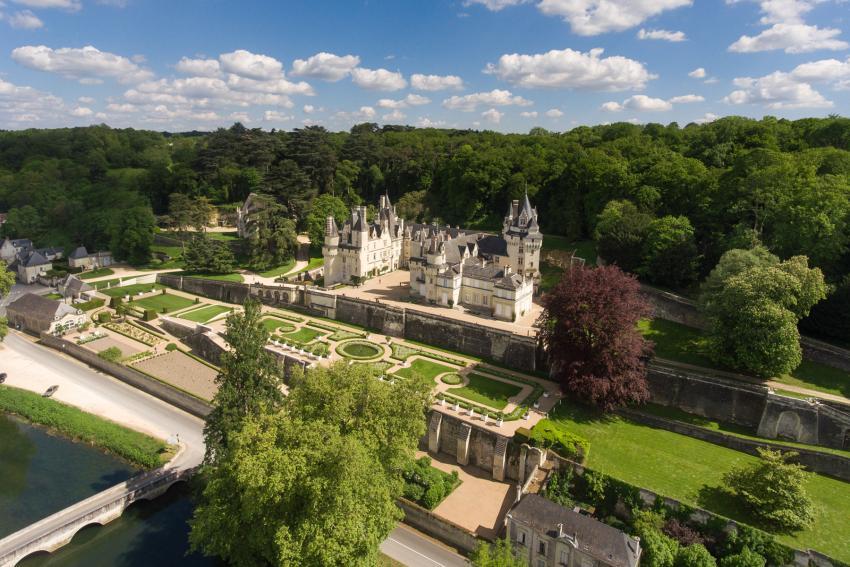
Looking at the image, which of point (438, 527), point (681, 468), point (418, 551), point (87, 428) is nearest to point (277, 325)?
point (87, 428)

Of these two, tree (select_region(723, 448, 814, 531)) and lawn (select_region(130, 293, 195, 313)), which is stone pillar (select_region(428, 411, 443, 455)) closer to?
tree (select_region(723, 448, 814, 531))

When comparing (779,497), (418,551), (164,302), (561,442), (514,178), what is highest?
(514,178)

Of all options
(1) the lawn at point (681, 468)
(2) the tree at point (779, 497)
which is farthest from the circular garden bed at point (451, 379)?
(2) the tree at point (779, 497)

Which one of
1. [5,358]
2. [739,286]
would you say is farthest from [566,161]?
[5,358]

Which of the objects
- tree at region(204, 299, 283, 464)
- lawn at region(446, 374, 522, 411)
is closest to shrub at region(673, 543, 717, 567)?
lawn at region(446, 374, 522, 411)

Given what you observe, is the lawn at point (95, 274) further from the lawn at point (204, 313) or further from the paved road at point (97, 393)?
the lawn at point (204, 313)

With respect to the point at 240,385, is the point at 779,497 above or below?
below

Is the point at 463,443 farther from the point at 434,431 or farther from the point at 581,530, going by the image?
the point at 581,530
